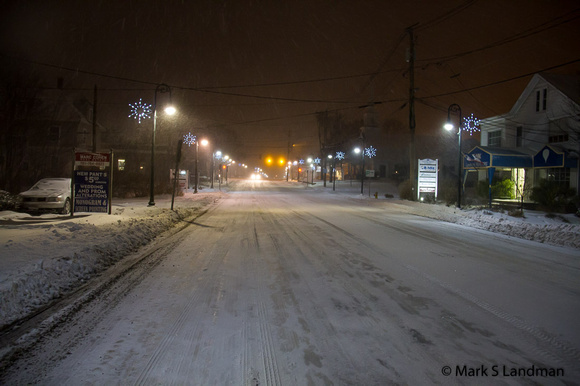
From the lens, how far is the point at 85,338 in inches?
169

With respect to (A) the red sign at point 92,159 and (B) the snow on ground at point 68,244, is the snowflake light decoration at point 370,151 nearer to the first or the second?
(B) the snow on ground at point 68,244

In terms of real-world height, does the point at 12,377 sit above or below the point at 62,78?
below

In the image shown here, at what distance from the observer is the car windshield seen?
16.2 metres

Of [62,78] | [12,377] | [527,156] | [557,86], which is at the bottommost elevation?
[12,377]

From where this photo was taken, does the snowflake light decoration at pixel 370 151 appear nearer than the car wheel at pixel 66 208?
No

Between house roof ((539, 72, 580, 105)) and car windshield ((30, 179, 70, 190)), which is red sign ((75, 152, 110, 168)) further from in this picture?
house roof ((539, 72, 580, 105))

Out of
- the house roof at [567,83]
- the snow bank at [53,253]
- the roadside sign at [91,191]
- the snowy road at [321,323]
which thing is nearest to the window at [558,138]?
the house roof at [567,83]

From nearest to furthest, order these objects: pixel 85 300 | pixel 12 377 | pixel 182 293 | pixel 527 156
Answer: pixel 12 377, pixel 85 300, pixel 182 293, pixel 527 156

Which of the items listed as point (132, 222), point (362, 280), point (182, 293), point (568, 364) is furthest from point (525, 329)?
point (132, 222)

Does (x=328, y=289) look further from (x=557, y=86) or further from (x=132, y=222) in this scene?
(x=557, y=86)

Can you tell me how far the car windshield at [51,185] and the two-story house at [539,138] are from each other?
78.4 feet

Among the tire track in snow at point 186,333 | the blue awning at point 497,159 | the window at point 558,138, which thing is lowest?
the tire track in snow at point 186,333

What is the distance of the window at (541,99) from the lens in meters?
27.2

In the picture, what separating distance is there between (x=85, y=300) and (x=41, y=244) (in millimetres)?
3956
